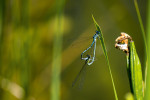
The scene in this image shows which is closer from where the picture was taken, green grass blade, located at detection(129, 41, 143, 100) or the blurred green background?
green grass blade, located at detection(129, 41, 143, 100)

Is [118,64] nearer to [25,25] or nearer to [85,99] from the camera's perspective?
[85,99]

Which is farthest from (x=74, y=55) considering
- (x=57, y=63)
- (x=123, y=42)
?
(x=123, y=42)

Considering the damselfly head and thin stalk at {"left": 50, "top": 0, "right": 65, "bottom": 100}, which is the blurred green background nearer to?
thin stalk at {"left": 50, "top": 0, "right": 65, "bottom": 100}

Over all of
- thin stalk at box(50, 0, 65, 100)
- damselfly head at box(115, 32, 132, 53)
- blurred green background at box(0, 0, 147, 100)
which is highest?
damselfly head at box(115, 32, 132, 53)

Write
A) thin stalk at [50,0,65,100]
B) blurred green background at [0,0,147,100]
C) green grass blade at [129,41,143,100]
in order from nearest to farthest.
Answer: green grass blade at [129,41,143,100] < thin stalk at [50,0,65,100] < blurred green background at [0,0,147,100]

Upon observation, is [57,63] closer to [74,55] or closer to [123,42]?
[123,42]

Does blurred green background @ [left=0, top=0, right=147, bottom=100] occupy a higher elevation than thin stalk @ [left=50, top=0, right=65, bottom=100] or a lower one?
lower

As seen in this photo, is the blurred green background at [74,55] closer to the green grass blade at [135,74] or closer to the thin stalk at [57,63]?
the thin stalk at [57,63]

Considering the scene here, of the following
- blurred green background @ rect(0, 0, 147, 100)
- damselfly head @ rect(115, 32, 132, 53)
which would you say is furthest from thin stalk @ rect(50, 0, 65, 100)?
blurred green background @ rect(0, 0, 147, 100)
